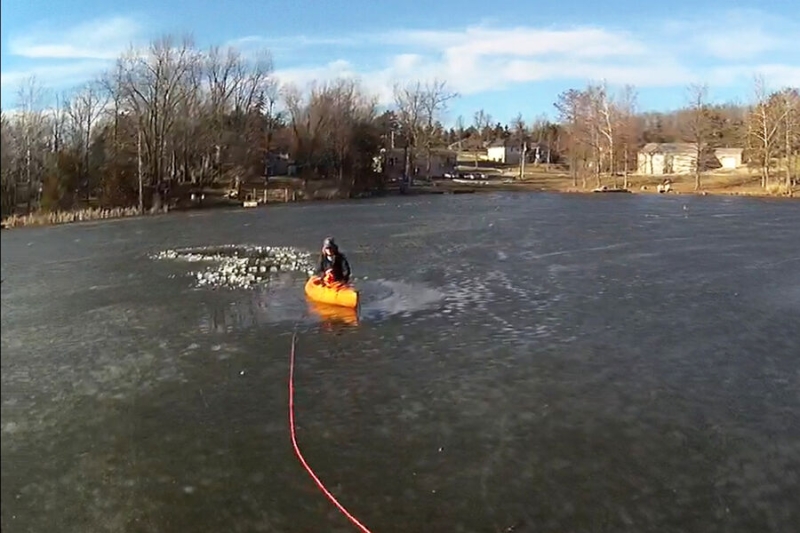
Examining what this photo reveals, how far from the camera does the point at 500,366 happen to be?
13.1m

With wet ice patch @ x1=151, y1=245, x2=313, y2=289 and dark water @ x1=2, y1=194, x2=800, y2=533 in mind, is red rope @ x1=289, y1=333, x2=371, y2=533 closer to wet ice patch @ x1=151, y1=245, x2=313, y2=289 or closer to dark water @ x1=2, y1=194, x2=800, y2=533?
dark water @ x1=2, y1=194, x2=800, y2=533

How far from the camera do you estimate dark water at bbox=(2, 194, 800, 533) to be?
8133 mm

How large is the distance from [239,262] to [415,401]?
15.3 meters

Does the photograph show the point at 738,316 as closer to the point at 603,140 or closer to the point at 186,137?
the point at 186,137

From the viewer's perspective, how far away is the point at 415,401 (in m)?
11.4

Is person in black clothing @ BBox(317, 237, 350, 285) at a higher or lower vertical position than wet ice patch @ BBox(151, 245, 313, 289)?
higher

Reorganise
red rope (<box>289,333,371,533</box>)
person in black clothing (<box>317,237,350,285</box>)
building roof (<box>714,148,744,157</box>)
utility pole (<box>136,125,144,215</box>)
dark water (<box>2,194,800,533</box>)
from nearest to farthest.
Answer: red rope (<box>289,333,371,533</box>) → dark water (<box>2,194,800,533</box>) → person in black clothing (<box>317,237,350,285</box>) → utility pole (<box>136,125,144,215</box>) → building roof (<box>714,148,744,157</box>)

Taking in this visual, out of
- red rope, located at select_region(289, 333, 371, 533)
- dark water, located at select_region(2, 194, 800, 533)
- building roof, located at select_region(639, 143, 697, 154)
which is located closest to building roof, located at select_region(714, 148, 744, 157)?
building roof, located at select_region(639, 143, 697, 154)

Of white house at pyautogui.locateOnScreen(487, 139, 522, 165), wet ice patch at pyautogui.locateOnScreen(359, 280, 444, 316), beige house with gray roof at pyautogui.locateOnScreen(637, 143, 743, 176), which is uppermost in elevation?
white house at pyautogui.locateOnScreen(487, 139, 522, 165)

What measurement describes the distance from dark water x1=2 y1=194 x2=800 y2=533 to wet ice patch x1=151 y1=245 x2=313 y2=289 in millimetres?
1034

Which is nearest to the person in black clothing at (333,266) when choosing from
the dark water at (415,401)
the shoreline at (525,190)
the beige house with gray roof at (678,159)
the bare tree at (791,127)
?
the dark water at (415,401)

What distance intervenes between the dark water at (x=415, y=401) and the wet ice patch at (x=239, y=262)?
103cm

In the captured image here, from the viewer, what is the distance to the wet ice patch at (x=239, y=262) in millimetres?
22078

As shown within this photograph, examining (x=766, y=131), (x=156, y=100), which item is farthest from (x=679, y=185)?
(x=156, y=100)
